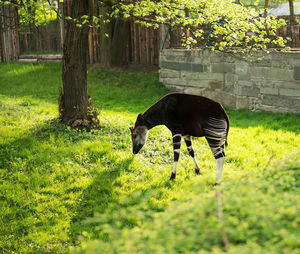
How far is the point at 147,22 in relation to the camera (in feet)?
30.2

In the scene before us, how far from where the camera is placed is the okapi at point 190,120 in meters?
6.26

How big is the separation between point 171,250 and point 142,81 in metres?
15.2

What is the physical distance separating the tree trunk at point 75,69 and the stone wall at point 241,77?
4270 mm

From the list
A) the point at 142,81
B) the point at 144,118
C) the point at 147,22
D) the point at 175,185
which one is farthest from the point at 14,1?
the point at 142,81

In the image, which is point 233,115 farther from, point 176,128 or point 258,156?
point 176,128

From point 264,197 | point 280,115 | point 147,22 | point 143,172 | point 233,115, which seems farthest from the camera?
point 233,115

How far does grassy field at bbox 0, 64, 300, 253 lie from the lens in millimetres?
2564

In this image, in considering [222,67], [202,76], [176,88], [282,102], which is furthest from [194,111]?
[176,88]

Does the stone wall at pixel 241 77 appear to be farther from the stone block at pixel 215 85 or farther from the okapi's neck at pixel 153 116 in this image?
the okapi's neck at pixel 153 116

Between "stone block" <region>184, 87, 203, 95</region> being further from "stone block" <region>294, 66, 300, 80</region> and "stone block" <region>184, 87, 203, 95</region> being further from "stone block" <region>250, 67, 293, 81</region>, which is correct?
"stone block" <region>294, 66, 300, 80</region>

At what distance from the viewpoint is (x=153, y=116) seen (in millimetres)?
6941

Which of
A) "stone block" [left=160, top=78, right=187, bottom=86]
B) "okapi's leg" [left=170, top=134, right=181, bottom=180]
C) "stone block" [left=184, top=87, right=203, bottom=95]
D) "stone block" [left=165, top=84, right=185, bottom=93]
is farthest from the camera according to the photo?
"stone block" [left=165, top=84, right=185, bottom=93]

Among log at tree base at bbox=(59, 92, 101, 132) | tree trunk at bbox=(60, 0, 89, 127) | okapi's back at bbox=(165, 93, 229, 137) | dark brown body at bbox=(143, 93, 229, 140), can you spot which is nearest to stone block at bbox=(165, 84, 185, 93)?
log at tree base at bbox=(59, 92, 101, 132)

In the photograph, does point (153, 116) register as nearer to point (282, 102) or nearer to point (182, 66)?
point (282, 102)
